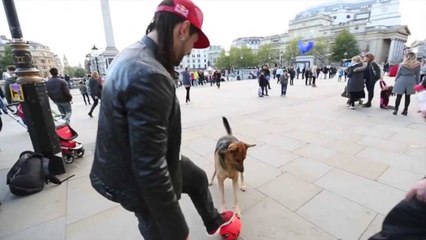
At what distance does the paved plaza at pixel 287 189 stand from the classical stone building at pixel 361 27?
7691 centimetres

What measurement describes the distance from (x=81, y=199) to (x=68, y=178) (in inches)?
32.6

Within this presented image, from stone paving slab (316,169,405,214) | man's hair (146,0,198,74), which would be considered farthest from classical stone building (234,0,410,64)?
man's hair (146,0,198,74)

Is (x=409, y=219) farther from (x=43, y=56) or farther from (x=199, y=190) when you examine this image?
(x=43, y=56)

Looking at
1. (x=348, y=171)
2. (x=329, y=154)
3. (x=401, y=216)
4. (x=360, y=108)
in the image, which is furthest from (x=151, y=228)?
(x=360, y=108)

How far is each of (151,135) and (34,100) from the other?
3.66 meters

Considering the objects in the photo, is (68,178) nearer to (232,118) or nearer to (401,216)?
(401,216)

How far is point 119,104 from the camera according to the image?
0.98m

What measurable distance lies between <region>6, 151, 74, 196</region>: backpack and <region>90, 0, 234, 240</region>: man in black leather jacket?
2.77m

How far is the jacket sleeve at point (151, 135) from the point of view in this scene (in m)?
0.92

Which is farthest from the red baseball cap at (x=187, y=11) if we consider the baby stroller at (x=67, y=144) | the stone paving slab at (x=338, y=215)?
the baby stroller at (x=67, y=144)

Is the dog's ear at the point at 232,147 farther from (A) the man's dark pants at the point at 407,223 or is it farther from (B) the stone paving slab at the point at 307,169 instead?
(B) the stone paving slab at the point at 307,169

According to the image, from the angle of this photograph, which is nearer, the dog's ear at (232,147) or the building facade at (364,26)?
the dog's ear at (232,147)

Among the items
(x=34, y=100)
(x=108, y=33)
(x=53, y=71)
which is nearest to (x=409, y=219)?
(x=34, y=100)

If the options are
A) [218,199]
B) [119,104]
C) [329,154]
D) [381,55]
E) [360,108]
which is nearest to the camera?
[119,104]
